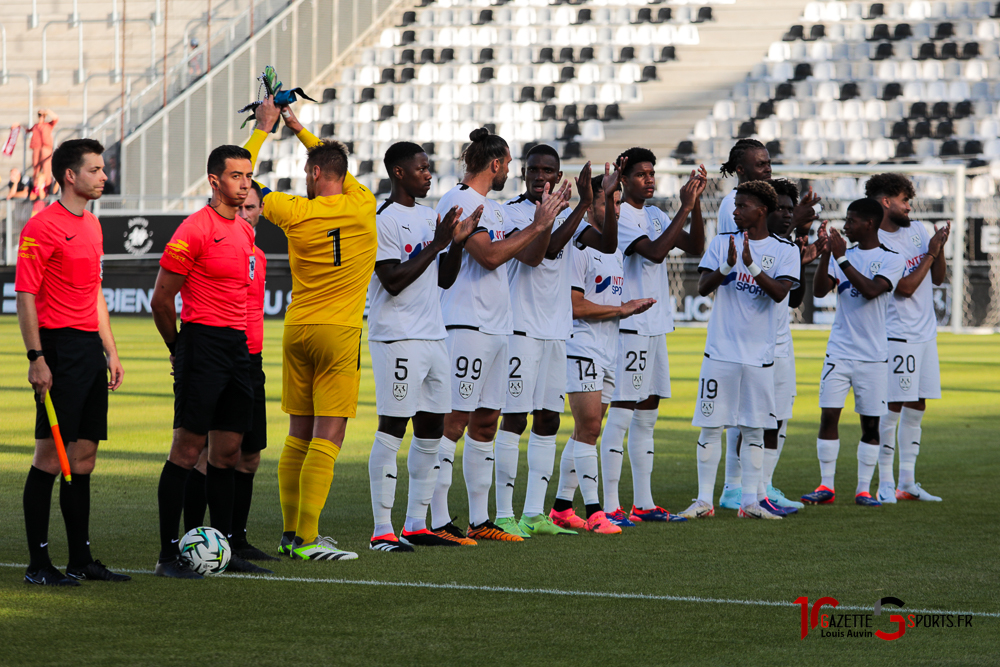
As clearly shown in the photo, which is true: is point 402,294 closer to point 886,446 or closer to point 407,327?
point 407,327

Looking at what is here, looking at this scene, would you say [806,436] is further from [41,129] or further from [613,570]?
[41,129]

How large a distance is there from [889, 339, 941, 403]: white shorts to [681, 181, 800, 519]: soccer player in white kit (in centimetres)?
142

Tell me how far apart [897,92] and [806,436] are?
23.7 m

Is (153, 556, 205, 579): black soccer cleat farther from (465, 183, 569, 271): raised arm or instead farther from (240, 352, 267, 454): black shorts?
(465, 183, 569, 271): raised arm

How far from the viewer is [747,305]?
818 cm

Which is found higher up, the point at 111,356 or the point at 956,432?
the point at 111,356

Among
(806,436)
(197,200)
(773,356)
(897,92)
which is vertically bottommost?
(806,436)

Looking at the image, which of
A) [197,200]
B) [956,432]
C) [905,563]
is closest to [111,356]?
[905,563]

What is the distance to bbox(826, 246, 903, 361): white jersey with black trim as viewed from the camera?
29.1 feet

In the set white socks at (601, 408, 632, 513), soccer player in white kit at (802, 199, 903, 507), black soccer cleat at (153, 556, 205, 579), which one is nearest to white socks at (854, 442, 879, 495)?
soccer player in white kit at (802, 199, 903, 507)

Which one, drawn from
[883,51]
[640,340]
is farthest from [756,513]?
[883,51]

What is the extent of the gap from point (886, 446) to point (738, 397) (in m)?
1.55

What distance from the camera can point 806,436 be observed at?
1235cm

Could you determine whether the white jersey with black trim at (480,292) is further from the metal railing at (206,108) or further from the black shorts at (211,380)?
the metal railing at (206,108)
